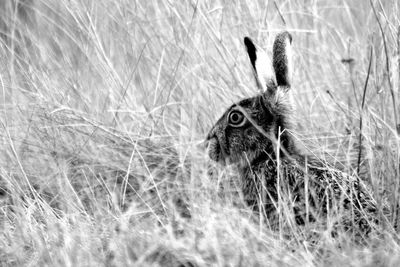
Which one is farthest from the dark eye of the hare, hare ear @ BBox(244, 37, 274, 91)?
hare ear @ BBox(244, 37, 274, 91)

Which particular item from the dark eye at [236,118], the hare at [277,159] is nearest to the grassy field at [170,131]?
the hare at [277,159]

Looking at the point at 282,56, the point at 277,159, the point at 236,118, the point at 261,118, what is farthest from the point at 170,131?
the point at 277,159

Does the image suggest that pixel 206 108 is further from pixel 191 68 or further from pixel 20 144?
pixel 20 144

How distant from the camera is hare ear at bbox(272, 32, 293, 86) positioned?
3.84 m

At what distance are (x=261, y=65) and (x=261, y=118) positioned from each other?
31 centimetres

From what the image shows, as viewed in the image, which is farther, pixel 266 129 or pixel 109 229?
pixel 266 129

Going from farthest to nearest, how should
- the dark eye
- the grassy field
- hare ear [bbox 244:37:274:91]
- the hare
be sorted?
the dark eye → hare ear [bbox 244:37:274:91] → the hare → the grassy field

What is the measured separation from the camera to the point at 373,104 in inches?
168

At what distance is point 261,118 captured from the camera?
13.5 feet

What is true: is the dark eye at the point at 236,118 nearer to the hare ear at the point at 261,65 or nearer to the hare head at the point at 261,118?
the hare head at the point at 261,118

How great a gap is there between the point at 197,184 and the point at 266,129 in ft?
1.73

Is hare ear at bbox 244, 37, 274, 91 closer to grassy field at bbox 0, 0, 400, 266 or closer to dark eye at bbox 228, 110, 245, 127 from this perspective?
dark eye at bbox 228, 110, 245, 127

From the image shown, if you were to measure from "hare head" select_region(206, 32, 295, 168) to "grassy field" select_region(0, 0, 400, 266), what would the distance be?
0.48 feet

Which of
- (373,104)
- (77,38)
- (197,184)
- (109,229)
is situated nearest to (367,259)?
(109,229)
